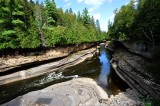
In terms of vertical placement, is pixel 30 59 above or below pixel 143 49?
above

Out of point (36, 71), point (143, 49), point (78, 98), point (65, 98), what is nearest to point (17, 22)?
point (36, 71)

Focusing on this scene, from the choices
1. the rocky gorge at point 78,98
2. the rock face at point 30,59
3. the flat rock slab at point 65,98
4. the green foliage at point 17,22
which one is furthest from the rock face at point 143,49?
the green foliage at point 17,22

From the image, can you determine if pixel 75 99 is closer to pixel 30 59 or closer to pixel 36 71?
pixel 36 71

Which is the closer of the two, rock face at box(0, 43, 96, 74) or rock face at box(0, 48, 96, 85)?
rock face at box(0, 48, 96, 85)

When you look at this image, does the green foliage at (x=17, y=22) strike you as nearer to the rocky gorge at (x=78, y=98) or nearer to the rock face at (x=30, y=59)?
the rock face at (x=30, y=59)

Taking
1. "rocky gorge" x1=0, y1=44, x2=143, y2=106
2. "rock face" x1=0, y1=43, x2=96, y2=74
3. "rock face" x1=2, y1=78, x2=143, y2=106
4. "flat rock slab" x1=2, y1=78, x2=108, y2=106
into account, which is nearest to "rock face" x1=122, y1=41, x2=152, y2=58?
"rocky gorge" x1=0, y1=44, x2=143, y2=106

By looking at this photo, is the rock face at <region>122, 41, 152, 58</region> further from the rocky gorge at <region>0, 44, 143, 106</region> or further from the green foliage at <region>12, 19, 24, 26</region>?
the green foliage at <region>12, 19, 24, 26</region>

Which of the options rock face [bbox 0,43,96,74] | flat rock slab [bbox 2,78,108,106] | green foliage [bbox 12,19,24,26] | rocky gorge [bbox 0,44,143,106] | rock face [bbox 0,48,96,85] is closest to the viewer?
flat rock slab [bbox 2,78,108,106]

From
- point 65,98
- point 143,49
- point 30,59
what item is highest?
point 30,59

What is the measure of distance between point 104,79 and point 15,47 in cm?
1861

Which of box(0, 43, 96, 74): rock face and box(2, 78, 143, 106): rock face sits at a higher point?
box(0, 43, 96, 74): rock face

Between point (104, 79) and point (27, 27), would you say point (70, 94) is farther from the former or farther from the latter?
point (27, 27)

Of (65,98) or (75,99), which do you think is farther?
(75,99)

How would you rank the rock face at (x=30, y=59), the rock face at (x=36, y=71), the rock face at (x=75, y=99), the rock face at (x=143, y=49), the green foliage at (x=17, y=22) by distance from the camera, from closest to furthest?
the rock face at (x=75, y=99) < the rock face at (x=143, y=49) < the rock face at (x=36, y=71) < the rock face at (x=30, y=59) < the green foliage at (x=17, y=22)
